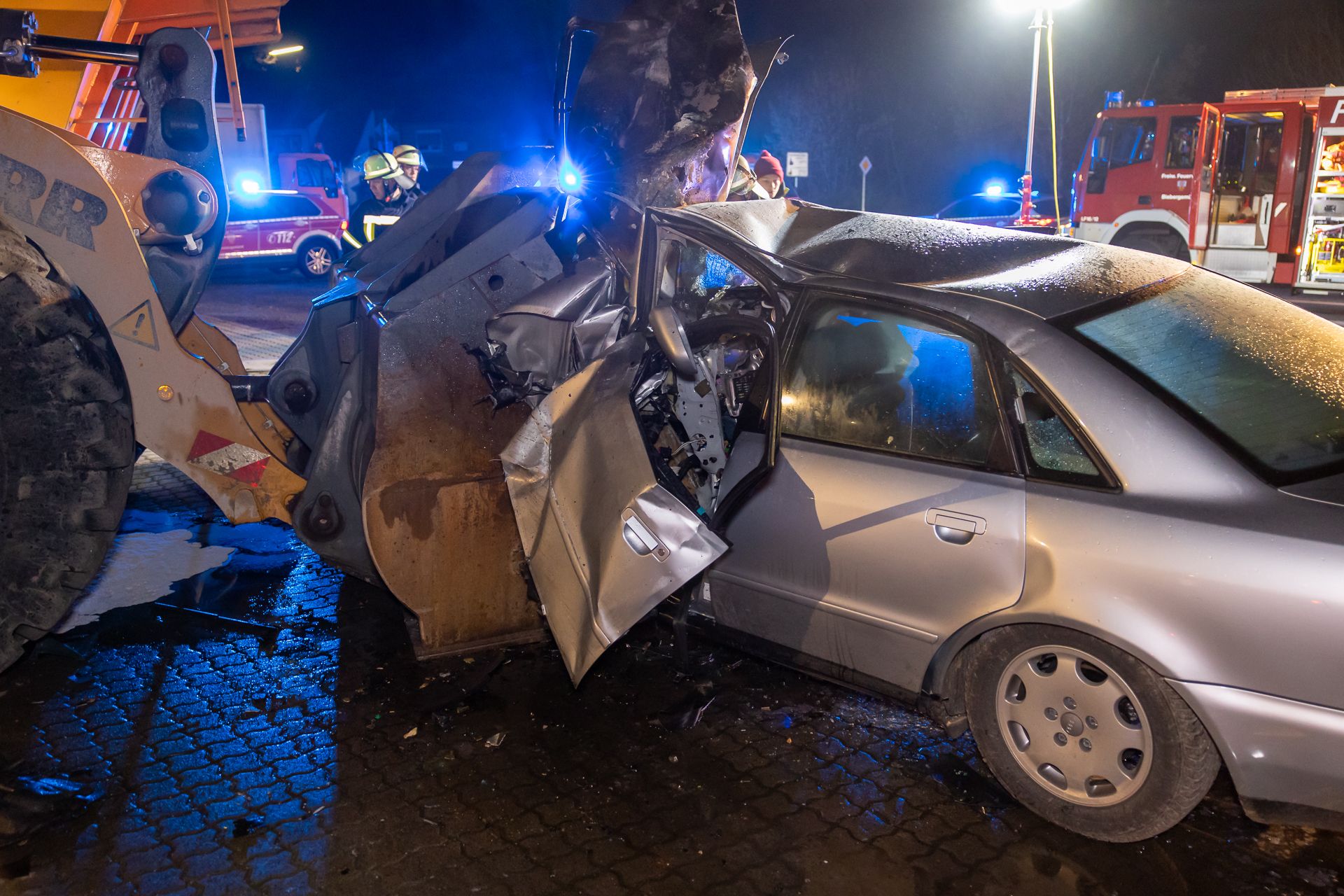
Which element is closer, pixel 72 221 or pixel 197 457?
pixel 72 221

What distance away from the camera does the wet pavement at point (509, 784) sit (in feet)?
9.52

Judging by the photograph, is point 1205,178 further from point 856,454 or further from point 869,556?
point 869,556

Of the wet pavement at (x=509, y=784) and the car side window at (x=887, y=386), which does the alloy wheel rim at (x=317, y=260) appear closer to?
the wet pavement at (x=509, y=784)

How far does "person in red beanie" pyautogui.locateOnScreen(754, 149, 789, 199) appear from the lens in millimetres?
8922

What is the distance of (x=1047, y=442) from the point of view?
3.00 m

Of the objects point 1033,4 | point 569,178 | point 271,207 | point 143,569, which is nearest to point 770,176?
point 569,178

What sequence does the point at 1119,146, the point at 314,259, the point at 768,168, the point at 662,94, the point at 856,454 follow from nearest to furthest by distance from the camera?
the point at 856,454 → the point at 662,94 → the point at 768,168 → the point at 1119,146 → the point at 314,259

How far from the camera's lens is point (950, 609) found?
10.2 ft

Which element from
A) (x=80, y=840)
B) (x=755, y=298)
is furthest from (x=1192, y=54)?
(x=80, y=840)

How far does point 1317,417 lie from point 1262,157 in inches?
653

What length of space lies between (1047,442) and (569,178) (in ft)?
8.46

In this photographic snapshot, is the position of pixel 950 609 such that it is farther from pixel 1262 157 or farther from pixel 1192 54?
pixel 1192 54

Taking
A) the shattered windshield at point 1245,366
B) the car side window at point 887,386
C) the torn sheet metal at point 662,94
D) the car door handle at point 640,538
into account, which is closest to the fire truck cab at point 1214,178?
the torn sheet metal at point 662,94

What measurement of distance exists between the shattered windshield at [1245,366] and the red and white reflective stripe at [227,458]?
10.5 feet
